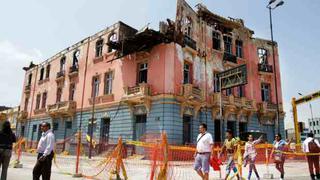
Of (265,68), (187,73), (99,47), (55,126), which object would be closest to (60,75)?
(55,126)

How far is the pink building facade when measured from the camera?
20172mm

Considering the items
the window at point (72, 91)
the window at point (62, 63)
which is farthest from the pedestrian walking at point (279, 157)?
the window at point (62, 63)

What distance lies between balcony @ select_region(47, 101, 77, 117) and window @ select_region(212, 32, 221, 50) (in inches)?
561

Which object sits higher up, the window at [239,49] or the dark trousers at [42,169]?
the window at [239,49]

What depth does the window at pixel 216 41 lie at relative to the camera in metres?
25.0

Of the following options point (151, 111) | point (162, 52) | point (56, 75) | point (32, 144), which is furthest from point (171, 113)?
point (32, 144)

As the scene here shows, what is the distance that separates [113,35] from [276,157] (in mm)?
18802

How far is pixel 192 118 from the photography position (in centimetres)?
2091

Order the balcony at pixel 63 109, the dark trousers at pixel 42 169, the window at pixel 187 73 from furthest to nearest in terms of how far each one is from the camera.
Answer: the balcony at pixel 63 109 → the window at pixel 187 73 → the dark trousers at pixel 42 169

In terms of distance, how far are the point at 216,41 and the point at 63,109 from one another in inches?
618

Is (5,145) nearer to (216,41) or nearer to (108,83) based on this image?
(108,83)

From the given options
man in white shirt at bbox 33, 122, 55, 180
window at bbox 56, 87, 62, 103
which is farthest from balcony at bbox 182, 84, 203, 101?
window at bbox 56, 87, 62, 103

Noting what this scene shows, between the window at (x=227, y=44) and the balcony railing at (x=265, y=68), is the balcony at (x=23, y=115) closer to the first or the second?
the window at (x=227, y=44)

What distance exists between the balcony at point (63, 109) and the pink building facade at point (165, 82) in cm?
9
